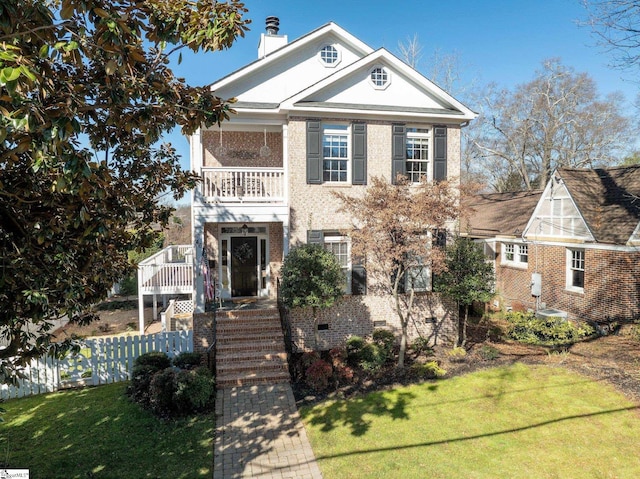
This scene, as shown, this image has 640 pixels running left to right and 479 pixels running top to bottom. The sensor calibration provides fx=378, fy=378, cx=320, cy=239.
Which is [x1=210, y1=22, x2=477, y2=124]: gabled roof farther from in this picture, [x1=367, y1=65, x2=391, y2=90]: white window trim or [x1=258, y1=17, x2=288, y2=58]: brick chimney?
[x1=258, y1=17, x2=288, y2=58]: brick chimney

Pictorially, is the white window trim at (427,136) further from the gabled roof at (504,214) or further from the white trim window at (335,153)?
the gabled roof at (504,214)

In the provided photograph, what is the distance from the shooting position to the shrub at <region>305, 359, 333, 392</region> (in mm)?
9328

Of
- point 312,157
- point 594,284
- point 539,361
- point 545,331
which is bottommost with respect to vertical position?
point 539,361

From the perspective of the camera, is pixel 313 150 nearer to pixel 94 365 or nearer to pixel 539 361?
pixel 94 365

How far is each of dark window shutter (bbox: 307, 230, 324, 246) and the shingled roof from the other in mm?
10401

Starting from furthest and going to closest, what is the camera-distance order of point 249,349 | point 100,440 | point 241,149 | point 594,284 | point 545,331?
1. point 594,284
2. point 241,149
3. point 545,331
4. point 249,349
5. point 100,440

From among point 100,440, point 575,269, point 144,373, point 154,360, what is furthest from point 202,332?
point 575,269

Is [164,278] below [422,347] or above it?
above

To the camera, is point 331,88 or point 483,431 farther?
point 331,88

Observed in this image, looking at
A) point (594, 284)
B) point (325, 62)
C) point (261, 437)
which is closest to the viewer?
point (261, 437)

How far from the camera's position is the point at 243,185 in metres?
11.8

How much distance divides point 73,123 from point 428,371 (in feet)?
31.4

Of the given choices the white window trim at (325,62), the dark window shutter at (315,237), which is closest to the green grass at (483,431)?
the dark window shutter at (315,237)

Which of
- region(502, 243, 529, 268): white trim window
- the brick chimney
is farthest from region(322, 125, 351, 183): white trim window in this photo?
region(502, 243, 529, 268): white trim window
